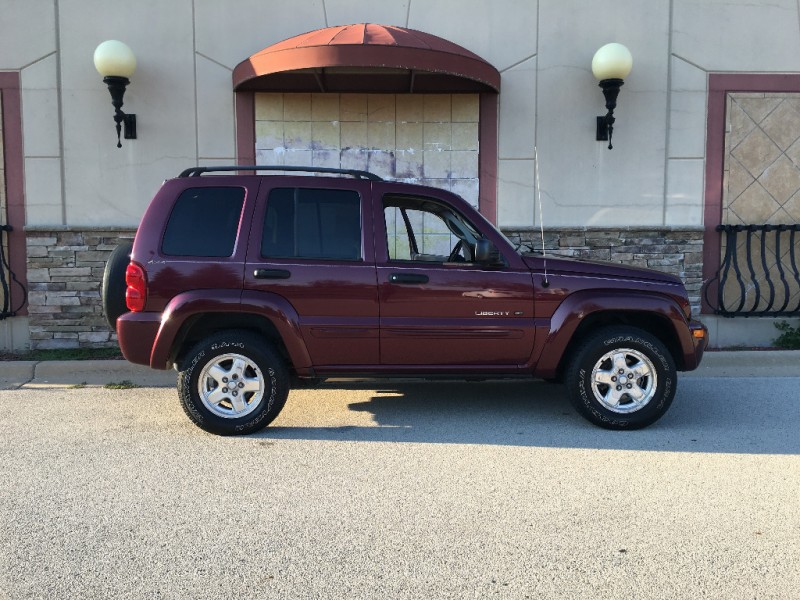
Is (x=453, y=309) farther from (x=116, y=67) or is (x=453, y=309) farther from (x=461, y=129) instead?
(x=116, y=67)

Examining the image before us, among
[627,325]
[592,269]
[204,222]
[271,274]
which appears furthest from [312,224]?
[627,325]

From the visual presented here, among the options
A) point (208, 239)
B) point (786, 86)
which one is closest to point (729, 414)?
point (208, 239)

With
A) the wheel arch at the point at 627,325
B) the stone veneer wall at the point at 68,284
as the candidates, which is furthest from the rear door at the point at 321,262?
the stone veneer wall at the point at 68,284

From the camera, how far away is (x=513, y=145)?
28.4 feet

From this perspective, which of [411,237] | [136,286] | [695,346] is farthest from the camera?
[411,237]

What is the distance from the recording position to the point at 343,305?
16.7 feet

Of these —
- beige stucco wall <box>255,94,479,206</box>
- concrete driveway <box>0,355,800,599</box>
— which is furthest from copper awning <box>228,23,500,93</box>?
concrete driveway <box>0,355,800,599</box>

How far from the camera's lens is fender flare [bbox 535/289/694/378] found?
5141 mm

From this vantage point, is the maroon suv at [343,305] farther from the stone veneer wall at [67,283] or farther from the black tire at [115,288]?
the stone veneer wall at [67,283]

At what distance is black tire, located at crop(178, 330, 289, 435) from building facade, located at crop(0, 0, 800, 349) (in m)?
4.00

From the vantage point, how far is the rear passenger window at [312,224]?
511 centimetres

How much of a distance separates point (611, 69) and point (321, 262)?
506 centimetres

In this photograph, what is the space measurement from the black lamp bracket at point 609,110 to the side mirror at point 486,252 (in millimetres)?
4227

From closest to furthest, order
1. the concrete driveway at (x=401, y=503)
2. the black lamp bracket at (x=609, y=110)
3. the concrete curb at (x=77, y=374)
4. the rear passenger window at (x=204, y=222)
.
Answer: the concrete driveway at (x=401, y=503)
the rear passenger window at (x=204, y=222)
the concrete curb at (x=77, y=374)
the black lamp bracket at (x=609, y=110)
